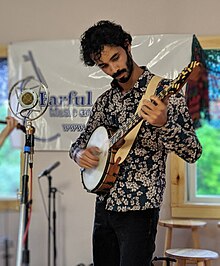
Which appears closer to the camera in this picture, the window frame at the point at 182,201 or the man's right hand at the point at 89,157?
the man's right hand at the point at 89,157

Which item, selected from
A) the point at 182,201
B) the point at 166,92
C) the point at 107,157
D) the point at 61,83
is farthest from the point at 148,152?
the point at 61,83

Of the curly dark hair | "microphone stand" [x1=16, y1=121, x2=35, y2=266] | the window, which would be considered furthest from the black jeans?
the window

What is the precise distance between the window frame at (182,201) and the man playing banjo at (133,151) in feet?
4.42

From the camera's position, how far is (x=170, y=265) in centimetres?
300

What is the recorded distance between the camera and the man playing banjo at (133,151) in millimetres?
1663

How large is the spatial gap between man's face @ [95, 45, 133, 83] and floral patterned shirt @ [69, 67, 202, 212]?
0.18ft

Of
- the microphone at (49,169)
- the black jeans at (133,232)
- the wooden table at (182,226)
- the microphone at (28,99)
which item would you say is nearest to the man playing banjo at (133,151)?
the black jeans at (133,232)

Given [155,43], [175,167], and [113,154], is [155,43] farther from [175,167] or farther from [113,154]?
[113,154]

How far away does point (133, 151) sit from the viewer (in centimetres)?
177

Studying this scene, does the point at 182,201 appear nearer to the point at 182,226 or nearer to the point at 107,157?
the point at 182,226

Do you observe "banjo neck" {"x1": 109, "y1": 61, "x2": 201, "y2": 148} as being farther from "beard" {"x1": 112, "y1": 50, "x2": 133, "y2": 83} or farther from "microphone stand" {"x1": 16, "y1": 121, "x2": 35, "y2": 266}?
"microphone stand" {"x1": 16, "y1": 121, "x2": 35, "y2": 266}

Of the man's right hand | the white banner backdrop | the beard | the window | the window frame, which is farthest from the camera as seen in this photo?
the window

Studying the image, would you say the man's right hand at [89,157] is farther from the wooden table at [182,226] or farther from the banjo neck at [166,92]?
the wooden table at [182,226]

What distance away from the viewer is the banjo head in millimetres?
1847
